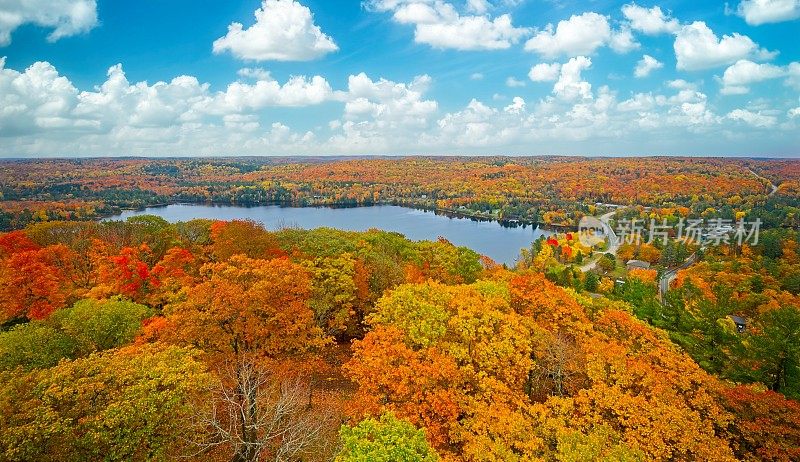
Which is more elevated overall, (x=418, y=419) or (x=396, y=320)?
(x=396, y=320)

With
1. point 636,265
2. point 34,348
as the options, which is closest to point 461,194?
point 636,265

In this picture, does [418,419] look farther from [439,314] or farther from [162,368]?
[162,368]

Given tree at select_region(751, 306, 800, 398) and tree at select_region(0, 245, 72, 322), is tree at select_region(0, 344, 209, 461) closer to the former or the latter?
tree at select_region(0, 245, 72, 322)

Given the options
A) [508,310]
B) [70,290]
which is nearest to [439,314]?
[508,310]

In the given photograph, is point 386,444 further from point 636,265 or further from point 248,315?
point 636,265

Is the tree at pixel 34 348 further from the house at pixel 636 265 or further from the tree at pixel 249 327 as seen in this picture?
the house at pixel 636 265

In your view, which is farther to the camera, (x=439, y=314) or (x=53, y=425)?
(x=439, y=314)
